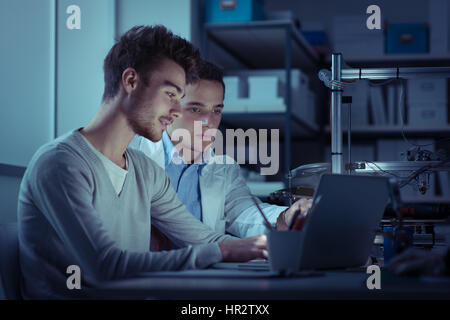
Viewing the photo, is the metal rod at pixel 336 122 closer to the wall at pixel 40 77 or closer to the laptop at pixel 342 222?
the laptop at pixel 342 222

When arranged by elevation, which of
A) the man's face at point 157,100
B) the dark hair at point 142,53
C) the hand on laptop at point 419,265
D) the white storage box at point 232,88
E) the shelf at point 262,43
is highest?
the shelf at point 262,43

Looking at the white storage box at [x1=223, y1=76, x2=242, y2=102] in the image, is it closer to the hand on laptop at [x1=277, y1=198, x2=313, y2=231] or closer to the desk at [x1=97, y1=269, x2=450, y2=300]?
the hand on laptop at [x1=277, y1=198, x2=313, y2=231]

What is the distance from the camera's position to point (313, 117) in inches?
137

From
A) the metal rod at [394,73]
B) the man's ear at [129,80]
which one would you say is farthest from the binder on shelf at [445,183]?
the man's ear at [129,80]

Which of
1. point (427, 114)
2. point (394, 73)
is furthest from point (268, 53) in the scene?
point (394, 73)

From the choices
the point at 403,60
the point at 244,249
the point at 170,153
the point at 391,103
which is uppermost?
the point at 403,60

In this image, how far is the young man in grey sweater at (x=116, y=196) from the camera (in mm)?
979

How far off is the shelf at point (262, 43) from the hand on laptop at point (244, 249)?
1963mm

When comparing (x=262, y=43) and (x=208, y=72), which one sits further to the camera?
(x=262, y=43)

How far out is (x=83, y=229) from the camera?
3.21 ft

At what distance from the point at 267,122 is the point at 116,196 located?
1991mm

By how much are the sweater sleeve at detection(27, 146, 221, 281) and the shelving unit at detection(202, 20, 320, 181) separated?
1639 millimetres

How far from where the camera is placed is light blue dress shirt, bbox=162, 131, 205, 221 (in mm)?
1853

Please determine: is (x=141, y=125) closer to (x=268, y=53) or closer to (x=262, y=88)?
(x=262, y=88)
